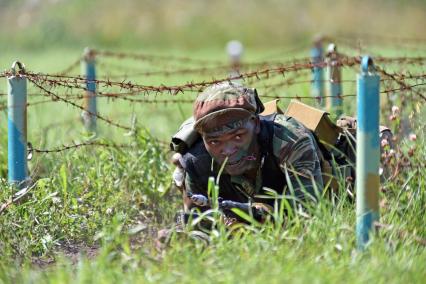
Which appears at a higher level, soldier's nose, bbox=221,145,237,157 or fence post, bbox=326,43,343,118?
fence post, bbox=326,43,343,118

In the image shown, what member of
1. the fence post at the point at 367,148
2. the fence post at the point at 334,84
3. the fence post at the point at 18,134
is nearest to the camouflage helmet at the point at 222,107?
the fence post at the point at 367,148

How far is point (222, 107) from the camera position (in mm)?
5371

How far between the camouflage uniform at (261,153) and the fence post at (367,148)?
0.54m

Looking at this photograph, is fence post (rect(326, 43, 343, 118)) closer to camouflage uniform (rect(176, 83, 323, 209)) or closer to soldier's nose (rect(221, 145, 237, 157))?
camouflage uniform (rect(176, 83, 323, 209))

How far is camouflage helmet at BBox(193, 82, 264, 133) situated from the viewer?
5.37m

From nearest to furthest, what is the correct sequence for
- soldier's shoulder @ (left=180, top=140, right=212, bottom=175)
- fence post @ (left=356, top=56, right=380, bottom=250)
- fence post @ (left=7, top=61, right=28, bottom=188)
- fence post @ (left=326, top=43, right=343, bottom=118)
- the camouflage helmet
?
fence post @ (left=356, top=56, right=380, bottom=250)
the camouflage helmet
soldier's shoulder @ (left=180, top=140, right=212, bottom=175)
fence post @ (left=7, top=61, right=28, bottom=188)
fence post @ (left=326, top=43, right=343, bottom=118)

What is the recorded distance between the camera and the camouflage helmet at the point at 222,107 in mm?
5367

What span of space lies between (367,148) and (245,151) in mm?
938

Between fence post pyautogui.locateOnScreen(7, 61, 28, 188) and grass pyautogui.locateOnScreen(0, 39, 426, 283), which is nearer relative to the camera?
grass pyautogui.locateOnScreen(0, 39, 426, 283)

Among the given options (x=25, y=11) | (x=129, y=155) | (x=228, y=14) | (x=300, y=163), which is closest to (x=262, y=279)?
(x=300, y=163)

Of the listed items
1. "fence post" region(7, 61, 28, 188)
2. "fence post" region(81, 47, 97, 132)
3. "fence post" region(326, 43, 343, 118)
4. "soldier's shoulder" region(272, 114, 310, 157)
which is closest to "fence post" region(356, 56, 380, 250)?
A: "soldier's shoulder" region(272, 114, 310, 157)

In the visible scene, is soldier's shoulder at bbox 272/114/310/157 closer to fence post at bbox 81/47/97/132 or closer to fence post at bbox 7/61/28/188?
fence post at bbox 7/61/28/188

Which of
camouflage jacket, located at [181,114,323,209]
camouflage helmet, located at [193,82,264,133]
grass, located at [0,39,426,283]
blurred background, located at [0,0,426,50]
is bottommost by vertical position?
grass, located at [0,39,426,283]

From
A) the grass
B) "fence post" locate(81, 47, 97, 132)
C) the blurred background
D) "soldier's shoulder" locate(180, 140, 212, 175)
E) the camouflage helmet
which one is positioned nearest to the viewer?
the grass
